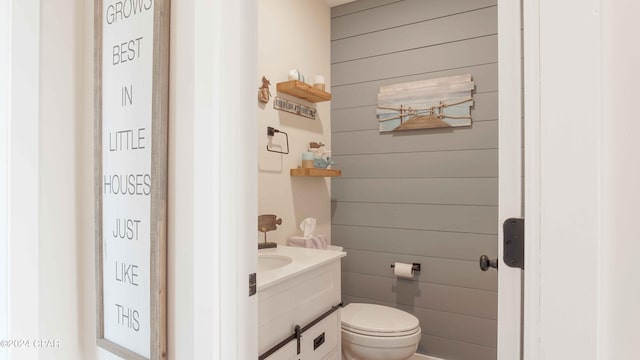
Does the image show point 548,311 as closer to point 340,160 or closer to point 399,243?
point 399,243

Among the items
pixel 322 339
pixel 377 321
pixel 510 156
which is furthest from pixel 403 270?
pixel 510 156

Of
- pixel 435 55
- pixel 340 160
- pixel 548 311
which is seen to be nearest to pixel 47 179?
pixel 548 311

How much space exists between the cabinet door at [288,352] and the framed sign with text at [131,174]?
48 centimetres

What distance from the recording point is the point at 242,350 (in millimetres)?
876

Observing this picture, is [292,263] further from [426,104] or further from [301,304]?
[426,104]

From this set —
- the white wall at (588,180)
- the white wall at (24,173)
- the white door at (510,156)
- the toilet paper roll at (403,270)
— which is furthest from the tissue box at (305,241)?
the white wall at (588,180)

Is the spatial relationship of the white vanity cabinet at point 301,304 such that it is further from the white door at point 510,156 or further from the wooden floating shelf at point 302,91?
the wooden floating shelf at point 302,91

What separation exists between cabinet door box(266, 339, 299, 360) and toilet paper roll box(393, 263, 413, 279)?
1.19 metres

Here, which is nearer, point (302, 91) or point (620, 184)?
point (620, 184)

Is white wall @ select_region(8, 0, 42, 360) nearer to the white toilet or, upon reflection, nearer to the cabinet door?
the cabinet door

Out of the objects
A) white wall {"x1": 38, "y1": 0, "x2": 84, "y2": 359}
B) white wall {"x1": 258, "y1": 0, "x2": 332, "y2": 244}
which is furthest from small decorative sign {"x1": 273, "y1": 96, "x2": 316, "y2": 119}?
white wall {"x1": 38, "y1": 0, "x2": 84, "y2": 359}

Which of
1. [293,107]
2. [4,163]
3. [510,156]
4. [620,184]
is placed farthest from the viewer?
[293,107]

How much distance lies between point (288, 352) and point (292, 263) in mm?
349

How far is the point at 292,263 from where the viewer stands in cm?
150
